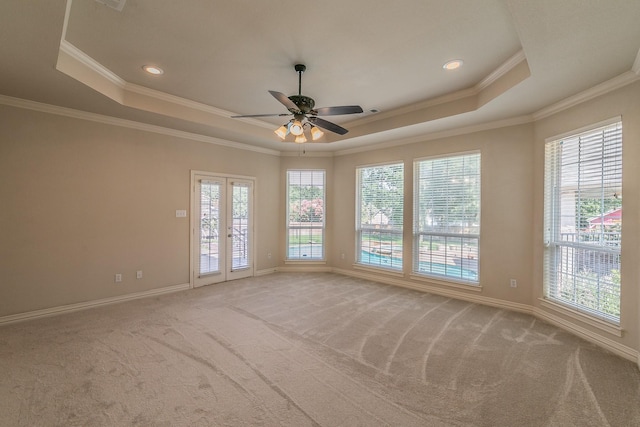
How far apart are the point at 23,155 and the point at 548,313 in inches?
278

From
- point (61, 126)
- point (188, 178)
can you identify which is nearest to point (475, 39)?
point (188, 178)

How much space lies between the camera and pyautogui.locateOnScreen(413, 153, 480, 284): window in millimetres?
4555

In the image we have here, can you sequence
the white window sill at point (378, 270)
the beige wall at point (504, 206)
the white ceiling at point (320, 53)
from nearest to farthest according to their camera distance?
the white ceiling at point (320, 53)
the beige wall at point (504, 206)
the white window sill at point (378, 270)

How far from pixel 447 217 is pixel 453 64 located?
2526 mm

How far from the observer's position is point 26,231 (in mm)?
3600

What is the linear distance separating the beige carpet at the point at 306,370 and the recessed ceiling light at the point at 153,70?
3012mm

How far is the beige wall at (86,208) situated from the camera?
354 cm

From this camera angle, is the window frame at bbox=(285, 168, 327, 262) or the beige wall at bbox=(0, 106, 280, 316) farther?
the window frame at bbox=(285, 168, 327, 262)

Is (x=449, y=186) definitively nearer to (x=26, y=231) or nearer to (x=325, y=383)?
(x=325, y=383)

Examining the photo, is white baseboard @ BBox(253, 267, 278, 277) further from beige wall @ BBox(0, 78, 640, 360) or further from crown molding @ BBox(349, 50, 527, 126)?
crown molding @ BBox(349, 50, 527, 126)

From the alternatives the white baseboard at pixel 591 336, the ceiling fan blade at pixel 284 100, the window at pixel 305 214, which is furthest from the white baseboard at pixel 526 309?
the ceiling fan blade at pixel 284 100

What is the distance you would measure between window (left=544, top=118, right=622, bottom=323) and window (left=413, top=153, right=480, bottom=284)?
97 cm

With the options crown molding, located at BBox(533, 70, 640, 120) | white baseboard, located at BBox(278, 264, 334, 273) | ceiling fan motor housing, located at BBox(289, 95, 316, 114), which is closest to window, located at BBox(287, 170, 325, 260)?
white baseboard, located at BBox(278, 264, 334, 273)

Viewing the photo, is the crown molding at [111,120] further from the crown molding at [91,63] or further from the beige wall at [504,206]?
the beige wall at [504,206]
